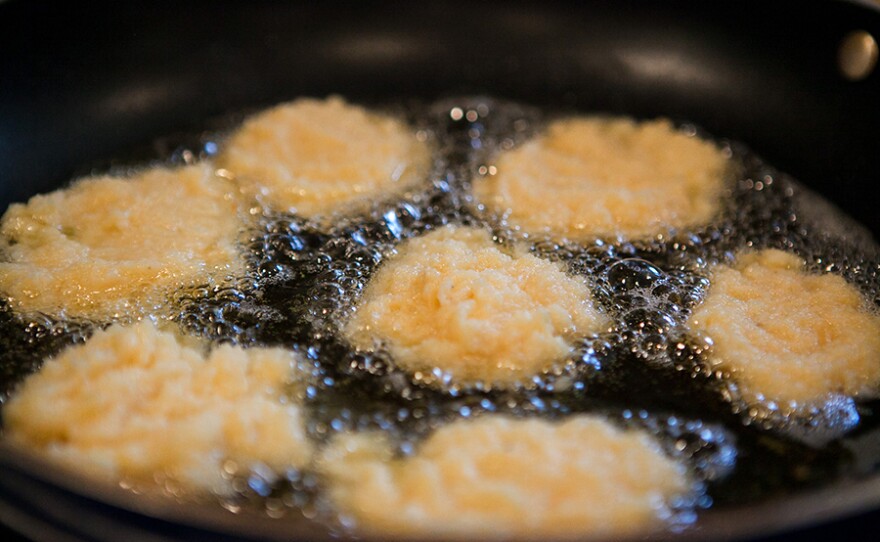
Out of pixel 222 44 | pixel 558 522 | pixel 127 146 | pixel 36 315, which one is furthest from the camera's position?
pixel 222 44

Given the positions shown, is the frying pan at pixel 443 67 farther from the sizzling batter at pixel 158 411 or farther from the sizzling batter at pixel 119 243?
the sizzling batter at pixel 158 411

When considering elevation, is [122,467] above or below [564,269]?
below

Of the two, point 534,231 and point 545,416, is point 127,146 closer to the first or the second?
point 534,231

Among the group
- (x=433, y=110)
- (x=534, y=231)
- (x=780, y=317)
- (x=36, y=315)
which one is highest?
(x=433, y=110)

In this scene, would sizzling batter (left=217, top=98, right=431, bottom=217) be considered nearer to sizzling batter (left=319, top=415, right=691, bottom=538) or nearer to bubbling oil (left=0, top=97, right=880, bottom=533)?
bubbling oil (left=0, top=97, right=880, bottom=533)

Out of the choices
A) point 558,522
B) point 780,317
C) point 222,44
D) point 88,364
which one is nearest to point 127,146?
Result: point 222,44

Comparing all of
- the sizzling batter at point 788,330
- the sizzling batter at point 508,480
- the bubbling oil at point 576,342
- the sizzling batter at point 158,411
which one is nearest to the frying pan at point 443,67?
the bubbling oil at point 576,342

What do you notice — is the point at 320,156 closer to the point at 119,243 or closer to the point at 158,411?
the point at 119,243
